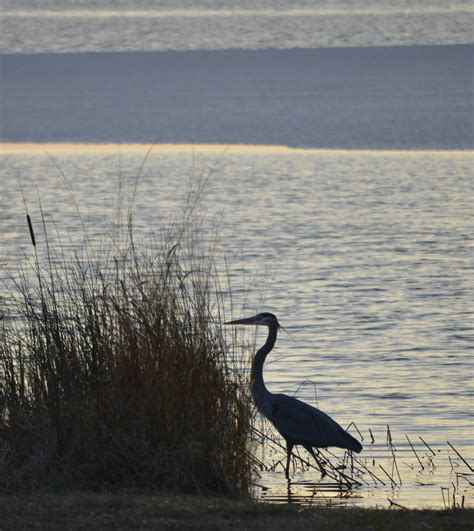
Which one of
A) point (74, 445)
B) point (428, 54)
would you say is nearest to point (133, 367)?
point (74, 445)

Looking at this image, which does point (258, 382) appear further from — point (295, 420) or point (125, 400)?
point (125, 400)

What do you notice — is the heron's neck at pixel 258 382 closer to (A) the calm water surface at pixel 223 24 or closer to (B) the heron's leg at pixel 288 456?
(B) the heron's leg at pixel 288 456

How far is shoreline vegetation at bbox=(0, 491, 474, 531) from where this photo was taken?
569 cm

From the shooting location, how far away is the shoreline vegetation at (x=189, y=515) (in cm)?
569

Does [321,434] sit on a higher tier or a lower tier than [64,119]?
lower

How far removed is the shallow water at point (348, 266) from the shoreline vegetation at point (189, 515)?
856 mm

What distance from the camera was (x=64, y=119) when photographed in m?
34.0

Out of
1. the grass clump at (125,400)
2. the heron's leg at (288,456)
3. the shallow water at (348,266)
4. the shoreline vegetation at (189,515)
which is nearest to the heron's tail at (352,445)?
the shallow water at (348,266)

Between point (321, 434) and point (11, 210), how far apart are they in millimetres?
15423

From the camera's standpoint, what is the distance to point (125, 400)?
6816 mm

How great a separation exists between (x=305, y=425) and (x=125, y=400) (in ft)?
4.11

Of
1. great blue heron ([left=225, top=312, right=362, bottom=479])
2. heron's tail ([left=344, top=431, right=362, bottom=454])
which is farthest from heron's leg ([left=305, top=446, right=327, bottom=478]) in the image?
heron's tail ([left=344, top=431, right=362, bottom=454])

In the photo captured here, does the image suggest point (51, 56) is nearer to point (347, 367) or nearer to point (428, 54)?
point (428, 54)

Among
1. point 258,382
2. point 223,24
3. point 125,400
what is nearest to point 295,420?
point 258,382
